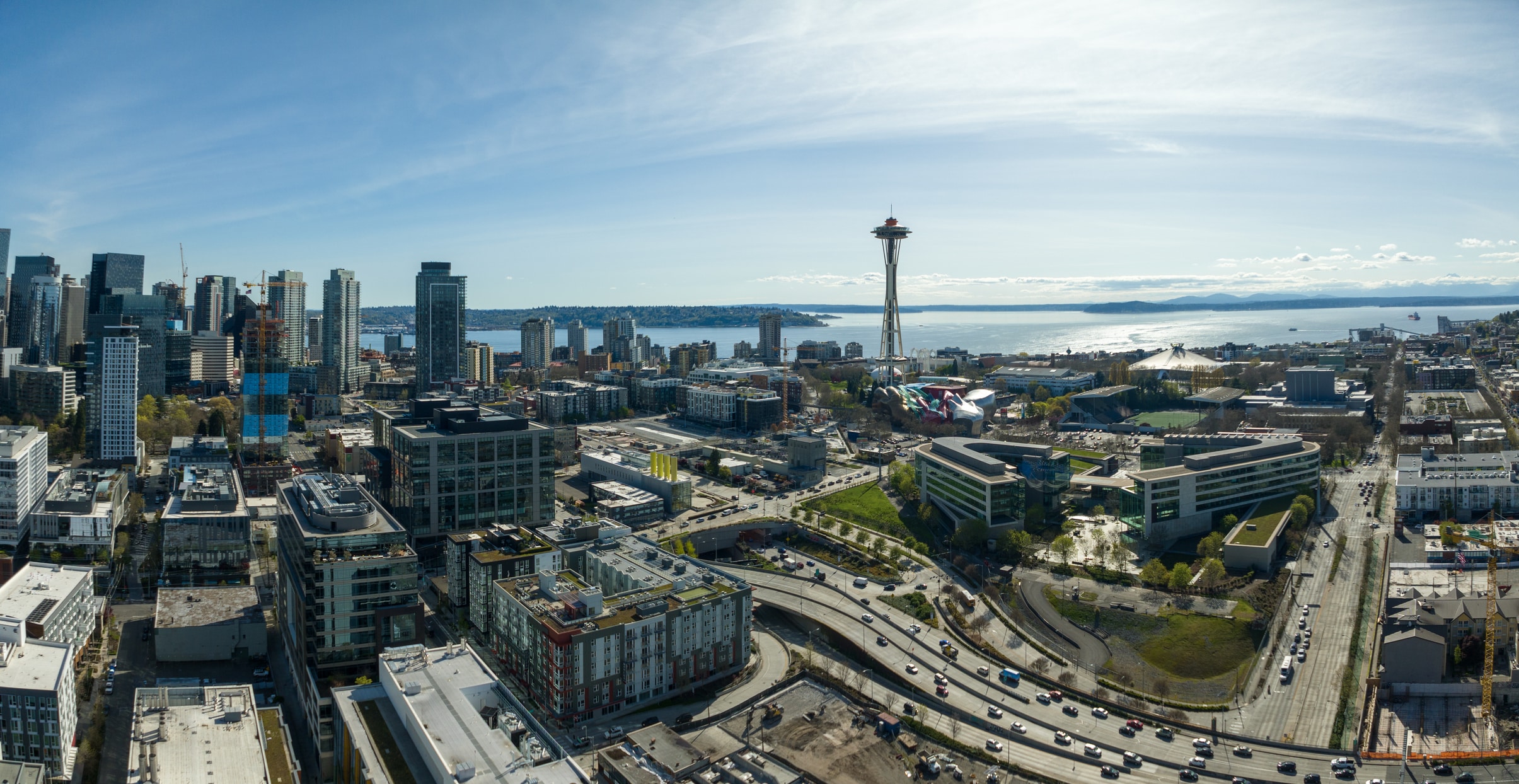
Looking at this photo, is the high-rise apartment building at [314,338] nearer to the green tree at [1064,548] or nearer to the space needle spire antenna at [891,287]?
the space needle spire antenna at [891,287]

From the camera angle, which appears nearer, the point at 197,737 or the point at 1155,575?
the point at 197,737

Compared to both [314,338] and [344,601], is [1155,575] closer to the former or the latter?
[344,601]

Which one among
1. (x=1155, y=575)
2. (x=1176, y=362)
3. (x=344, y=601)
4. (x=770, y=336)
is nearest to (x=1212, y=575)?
(x=1155, y=575)

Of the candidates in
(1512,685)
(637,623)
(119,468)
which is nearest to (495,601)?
(637,623)

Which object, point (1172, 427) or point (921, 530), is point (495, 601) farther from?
point (1172, 427)

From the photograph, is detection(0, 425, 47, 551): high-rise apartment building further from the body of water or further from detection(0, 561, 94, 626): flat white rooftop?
the body of water

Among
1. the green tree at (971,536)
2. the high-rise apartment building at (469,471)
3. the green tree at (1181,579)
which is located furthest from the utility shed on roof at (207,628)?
the green tree at (1181,579)
